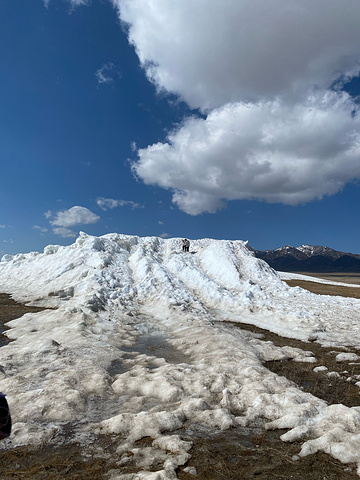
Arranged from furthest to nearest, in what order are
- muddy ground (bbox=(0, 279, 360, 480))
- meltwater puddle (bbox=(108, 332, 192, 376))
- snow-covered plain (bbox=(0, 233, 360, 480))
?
meltwater puddle (bbox=(108, 332, 192, 376)) < snow-covered plain (bbox=(0, 233, 360, 480)) < muddy ground (bbox=(0, 279, 360, 480))

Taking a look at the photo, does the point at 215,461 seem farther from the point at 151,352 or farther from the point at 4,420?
the point at 151,352

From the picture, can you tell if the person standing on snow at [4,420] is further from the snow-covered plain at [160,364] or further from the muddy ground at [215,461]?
the snow-covered plain at [160,364]

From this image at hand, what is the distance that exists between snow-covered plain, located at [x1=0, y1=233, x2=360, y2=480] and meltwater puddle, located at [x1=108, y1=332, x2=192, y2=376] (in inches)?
4.4

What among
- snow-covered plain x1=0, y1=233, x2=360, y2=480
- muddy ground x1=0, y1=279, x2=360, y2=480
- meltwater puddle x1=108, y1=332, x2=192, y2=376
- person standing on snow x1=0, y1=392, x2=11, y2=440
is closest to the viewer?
person standing on snow x1=0, y1=392, x2=11, y2=440

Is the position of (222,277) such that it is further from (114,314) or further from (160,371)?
(160,371)

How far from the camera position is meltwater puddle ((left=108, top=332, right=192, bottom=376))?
14167mm

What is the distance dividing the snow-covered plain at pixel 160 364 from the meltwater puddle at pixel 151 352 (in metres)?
0.11

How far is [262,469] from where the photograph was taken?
6535 millimetres

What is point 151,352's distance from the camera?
17.0m

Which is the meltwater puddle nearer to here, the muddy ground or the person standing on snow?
the muddy ground

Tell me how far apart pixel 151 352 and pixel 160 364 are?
2716mm

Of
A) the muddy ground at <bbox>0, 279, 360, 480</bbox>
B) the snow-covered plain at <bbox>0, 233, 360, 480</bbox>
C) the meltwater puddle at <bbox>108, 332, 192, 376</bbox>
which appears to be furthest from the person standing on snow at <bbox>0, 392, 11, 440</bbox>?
the meltwater puddle at <bbox>108, 332, 192, 376</bbox>

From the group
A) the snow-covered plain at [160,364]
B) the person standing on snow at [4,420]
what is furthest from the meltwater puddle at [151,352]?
the person standing on snow at [4,420]

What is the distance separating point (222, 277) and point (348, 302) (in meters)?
16.1
